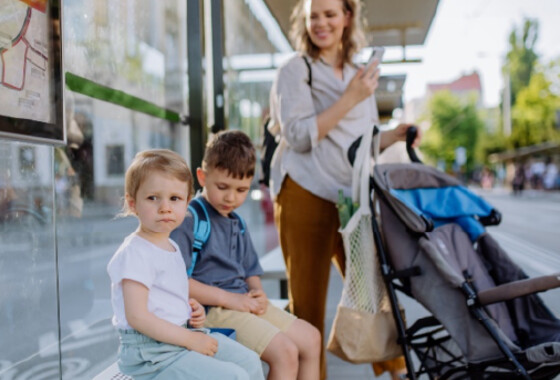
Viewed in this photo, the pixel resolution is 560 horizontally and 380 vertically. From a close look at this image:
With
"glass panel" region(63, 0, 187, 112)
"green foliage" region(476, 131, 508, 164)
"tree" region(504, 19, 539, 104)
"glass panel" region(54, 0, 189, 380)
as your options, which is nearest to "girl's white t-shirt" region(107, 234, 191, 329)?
"glass panel" region(54, 0, 189, 380)

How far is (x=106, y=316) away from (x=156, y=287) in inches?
38.9

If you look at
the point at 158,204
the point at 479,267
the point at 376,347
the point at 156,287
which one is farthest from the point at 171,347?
the point at 479,267

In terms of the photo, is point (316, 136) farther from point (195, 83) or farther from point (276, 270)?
point (276, 270)

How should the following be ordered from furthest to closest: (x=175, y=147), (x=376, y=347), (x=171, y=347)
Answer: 1. (x=175, y=147)
2. (x=376, y=347)
3. (x=171, y=347)

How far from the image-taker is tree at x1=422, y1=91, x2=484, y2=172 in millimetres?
72125

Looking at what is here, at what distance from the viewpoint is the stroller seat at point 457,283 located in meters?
2.30

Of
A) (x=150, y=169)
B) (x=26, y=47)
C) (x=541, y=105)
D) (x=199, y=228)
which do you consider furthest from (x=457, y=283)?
(x=541, y=105)

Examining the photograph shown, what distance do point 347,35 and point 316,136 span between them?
2.01 feet

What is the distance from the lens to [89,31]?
8.04 ft

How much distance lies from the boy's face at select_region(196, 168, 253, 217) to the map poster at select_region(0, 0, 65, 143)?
547 mm

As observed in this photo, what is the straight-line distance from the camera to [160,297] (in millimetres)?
1780

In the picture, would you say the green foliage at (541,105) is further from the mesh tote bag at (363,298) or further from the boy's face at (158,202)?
the boy's face at (158,202)

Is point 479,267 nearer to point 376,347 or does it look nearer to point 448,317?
point 448,317

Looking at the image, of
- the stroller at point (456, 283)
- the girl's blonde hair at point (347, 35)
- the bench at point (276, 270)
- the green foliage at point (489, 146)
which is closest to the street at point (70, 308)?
the stroller at point (456, 283)
